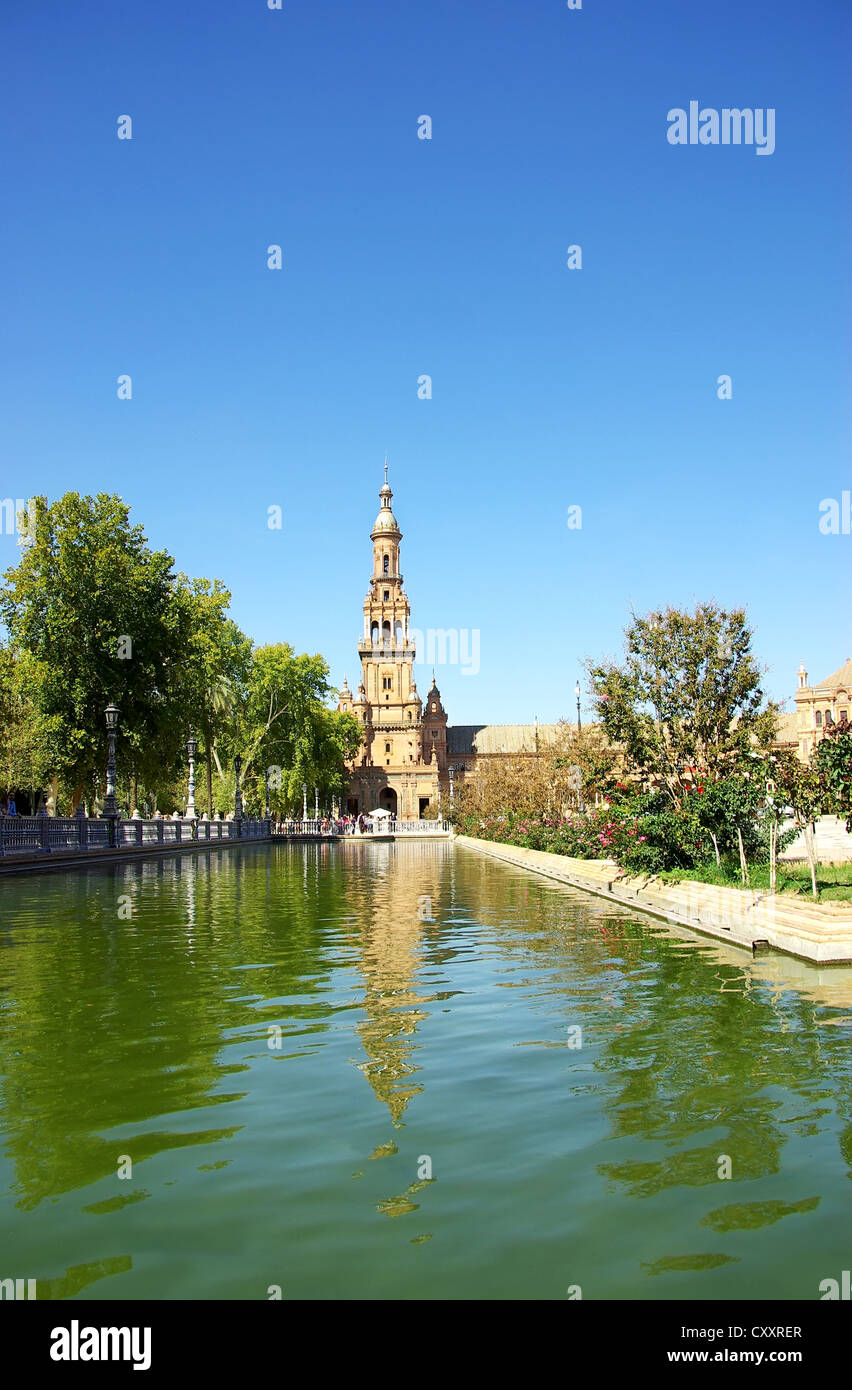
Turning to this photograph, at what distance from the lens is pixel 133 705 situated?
151 ft

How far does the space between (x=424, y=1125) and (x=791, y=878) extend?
43.9 feet

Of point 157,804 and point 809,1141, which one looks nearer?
point 809,1141

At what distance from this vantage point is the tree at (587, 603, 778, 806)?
75.9ft

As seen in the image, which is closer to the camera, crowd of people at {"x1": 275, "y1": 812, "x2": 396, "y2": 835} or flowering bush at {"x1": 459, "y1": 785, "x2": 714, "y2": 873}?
flowering bush at {"x1": 459, "y1": 785, "x2": 714, "y2": 873}

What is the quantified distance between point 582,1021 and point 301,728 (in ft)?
240

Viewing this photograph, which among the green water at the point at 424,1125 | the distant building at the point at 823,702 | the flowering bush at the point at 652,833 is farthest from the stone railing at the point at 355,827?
the green water at the point at 424,1125

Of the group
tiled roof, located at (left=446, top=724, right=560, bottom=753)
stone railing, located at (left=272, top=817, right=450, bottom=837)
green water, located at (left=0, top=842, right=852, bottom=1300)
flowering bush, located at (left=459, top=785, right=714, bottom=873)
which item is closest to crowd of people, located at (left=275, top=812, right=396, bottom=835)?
stone railing, located at (left=272, top=817, right=450, bottom=837)

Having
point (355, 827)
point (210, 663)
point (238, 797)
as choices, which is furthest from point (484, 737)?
point (210, 663)

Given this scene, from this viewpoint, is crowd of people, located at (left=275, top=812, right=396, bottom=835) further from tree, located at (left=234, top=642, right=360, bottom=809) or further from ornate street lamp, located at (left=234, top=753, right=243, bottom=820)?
ornate street lamp, located at (left=234, top=753, right=243, bottom=820)

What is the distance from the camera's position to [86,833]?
3775 cm

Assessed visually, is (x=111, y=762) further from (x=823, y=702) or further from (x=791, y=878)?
(x=823, y=702)

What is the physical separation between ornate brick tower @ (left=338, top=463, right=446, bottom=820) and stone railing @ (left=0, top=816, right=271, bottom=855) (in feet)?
259
